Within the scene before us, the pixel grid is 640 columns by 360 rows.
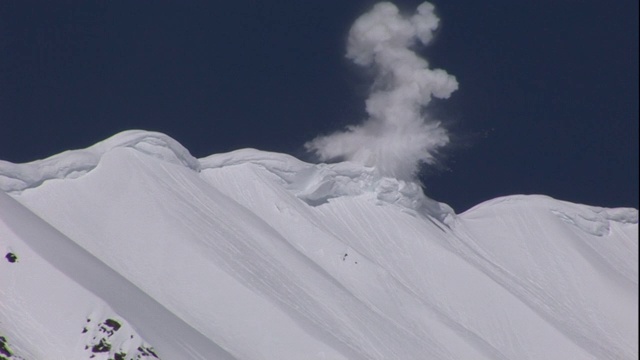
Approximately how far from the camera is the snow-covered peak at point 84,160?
258 feet

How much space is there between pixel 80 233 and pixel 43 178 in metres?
7.62

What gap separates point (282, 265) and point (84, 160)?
17.4 meters

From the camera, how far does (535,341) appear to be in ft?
269

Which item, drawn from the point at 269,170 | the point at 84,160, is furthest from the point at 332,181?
the point at 84,160

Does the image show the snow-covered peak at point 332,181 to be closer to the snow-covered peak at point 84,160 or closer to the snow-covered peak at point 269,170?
the snow-covered peak at point 269,170

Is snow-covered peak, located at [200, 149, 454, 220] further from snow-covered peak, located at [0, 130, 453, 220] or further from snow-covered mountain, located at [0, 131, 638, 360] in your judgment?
snow-covered mountain, located at [0, 131, 638, 360]

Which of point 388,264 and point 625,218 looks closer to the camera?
point 388,264

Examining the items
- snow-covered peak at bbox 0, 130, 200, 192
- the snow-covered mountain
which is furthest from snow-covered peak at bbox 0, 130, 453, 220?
the snow-covered mountain

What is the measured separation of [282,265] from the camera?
79.3 meters

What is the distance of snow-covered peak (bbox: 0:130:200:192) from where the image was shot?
78.7 meters

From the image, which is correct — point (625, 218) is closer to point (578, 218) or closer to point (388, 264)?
point (578, 218)

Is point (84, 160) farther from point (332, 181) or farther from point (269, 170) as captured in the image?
point (332, 181)

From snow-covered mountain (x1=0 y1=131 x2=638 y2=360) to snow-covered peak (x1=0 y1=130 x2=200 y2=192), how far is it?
0.50 feet

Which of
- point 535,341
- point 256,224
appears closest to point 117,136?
point 256,224
